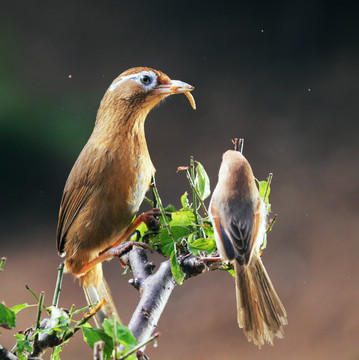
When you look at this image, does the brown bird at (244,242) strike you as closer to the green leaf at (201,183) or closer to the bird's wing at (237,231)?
the bird's wing at (237,231)

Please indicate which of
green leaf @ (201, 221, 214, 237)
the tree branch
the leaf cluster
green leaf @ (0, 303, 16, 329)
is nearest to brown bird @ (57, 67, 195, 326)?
the tree branch

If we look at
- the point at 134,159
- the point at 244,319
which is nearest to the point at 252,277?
the point at 244,319

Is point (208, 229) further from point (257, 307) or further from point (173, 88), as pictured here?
point (173, 88)

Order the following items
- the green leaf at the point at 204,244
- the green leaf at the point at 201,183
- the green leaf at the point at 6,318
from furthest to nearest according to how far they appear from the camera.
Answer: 1. the green leaf at the point at 201,183
2. the green leaf at the point at 204,244
3. the green leaf at the point at 6,318

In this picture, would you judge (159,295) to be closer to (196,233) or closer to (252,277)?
(196,233)

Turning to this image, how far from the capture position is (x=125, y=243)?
1.25 metres

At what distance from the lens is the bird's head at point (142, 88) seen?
4.28ft

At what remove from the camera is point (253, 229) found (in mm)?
891

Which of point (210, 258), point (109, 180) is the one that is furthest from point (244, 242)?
point (109, 180)

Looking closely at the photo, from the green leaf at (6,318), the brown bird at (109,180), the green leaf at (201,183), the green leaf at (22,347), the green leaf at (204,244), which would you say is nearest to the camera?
the green leaf at (6,318)

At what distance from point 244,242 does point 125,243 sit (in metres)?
0.45

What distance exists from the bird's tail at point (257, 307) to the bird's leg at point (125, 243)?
1.07 feet

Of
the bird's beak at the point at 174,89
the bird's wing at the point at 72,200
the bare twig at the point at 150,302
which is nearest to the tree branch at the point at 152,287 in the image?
the bare twig at the point at 150,302

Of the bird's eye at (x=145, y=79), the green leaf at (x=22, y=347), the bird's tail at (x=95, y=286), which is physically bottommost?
the bird's tail at (x=95, y=286)
